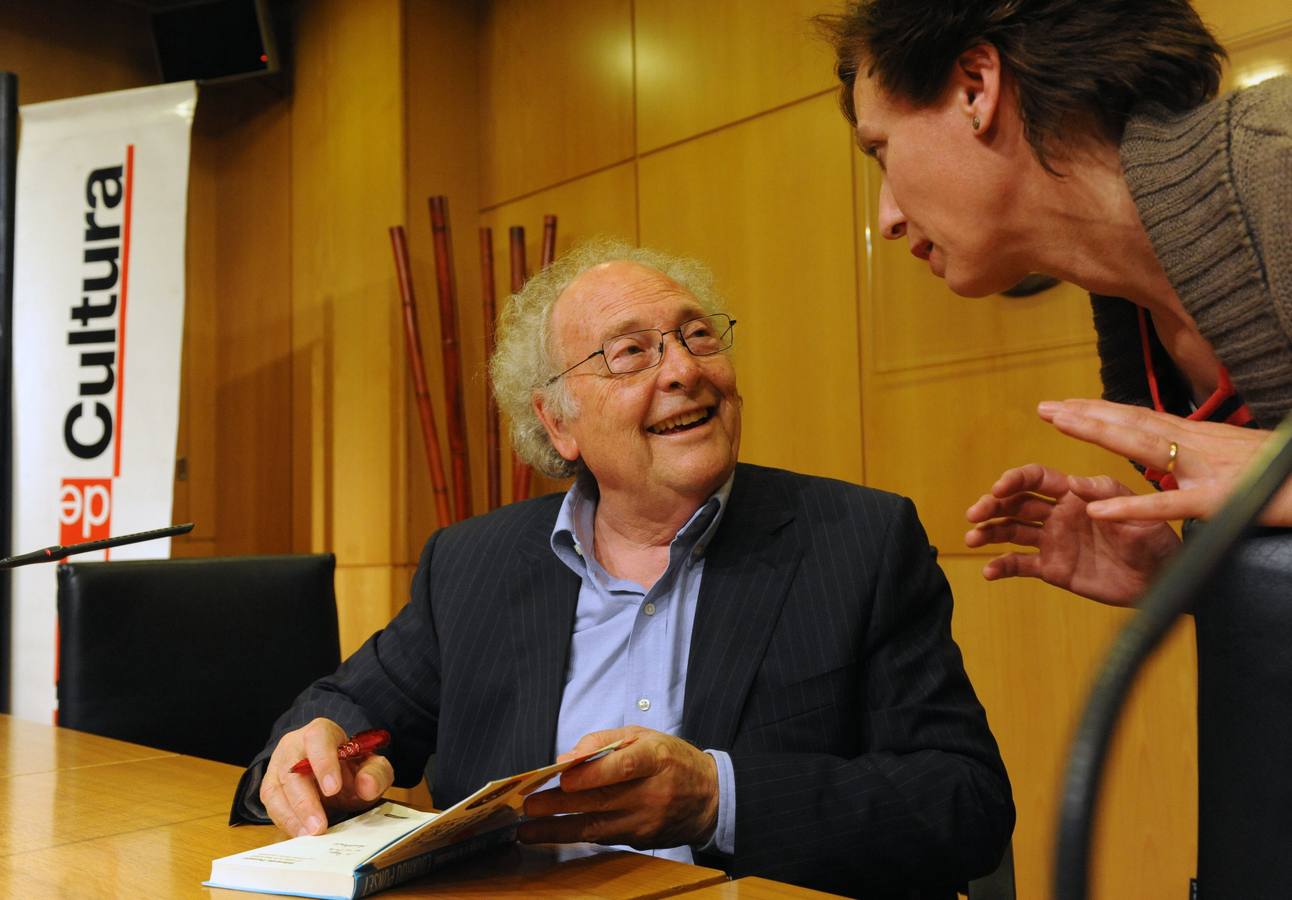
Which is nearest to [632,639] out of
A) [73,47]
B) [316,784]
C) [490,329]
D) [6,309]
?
[316,784]

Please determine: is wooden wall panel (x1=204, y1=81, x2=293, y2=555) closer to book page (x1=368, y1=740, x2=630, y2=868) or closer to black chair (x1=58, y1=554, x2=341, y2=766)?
black chair (x1=58, y1=554, x2=341, y2=766)

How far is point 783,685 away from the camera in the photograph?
1556mm

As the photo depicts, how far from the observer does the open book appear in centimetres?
102

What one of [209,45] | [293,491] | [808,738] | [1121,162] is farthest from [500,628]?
[209,45]

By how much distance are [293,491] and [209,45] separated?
Answer: 78.0 inches

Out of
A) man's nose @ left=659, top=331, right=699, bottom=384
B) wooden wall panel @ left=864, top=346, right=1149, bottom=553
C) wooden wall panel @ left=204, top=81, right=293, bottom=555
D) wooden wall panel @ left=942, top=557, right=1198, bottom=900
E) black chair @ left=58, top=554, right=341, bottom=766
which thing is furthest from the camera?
wooden wall panel @ left=204, top=81, right=293, bottom=555

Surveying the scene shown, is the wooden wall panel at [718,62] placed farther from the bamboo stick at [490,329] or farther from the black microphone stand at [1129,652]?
the black microphone stand at [1129,652]

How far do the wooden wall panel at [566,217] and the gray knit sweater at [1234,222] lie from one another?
320 centimetres

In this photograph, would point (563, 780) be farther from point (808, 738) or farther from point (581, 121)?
point (581, 121)

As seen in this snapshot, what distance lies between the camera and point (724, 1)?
396 cm

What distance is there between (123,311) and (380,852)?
11.4 feet

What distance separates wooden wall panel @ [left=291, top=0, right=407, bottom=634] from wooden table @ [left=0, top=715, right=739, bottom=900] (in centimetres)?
287

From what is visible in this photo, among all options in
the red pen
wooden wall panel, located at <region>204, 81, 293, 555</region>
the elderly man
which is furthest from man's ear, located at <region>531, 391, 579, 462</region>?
wooden wall panel, located at <region>204, 81, 293, 555</region>

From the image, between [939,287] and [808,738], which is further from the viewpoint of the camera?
[939,287]
